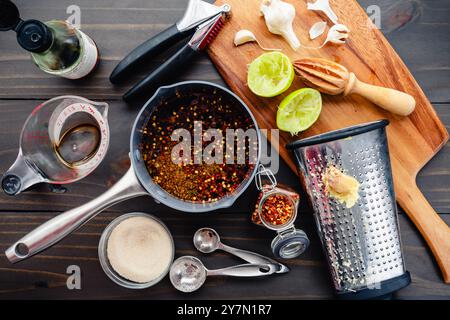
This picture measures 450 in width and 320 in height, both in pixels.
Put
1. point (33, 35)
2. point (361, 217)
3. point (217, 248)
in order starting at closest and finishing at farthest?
point (33, 35), point (361, 217), point (217, 248)

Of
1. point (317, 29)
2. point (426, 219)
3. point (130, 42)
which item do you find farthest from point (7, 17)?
point (426, 219)

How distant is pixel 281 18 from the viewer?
116 cm

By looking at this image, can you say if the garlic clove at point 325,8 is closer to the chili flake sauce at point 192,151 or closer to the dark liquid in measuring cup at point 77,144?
the chili flake sauce at point 192,151

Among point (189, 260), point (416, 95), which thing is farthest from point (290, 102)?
point (189, 260)

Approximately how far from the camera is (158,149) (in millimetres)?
1174

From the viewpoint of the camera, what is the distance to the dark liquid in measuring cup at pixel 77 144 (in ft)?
3.92

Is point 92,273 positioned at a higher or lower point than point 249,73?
lower

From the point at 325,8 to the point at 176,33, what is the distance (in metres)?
0.40

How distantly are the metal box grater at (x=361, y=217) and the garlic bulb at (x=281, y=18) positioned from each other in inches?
11.6

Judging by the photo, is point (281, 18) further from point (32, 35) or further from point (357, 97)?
point (32, 35)

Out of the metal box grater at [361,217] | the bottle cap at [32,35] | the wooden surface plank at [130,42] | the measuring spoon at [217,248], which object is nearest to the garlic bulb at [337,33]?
the wooden surface plank at [130,42]
